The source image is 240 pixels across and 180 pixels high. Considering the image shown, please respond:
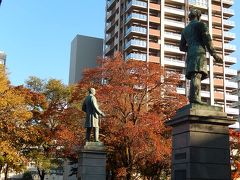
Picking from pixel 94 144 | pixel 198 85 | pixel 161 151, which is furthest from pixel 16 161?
pixel 198 85

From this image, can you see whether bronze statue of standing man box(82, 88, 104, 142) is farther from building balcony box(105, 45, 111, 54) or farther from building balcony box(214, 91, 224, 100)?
building balcony box(105, 45, 111, 54)

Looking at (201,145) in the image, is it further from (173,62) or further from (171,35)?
(171,35)

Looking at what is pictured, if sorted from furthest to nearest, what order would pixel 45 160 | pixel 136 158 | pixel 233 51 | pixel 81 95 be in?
pixel 233 51 → pixel 45 160 → pixel 81 95 → pixel 136 158

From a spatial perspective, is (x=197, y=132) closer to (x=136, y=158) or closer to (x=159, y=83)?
(x=136, y=158)

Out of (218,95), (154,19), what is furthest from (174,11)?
(218,95)

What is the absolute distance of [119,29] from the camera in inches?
2719

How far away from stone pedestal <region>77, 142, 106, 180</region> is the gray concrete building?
5897 centimetres

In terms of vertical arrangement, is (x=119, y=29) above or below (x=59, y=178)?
above

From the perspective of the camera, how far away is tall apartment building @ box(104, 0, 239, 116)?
2518 inches

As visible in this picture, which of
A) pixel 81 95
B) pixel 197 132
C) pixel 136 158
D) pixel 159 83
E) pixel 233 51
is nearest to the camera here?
pixel 197 132

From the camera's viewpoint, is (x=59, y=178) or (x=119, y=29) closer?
(x=119, y=29)

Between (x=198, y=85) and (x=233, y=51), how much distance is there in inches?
2440

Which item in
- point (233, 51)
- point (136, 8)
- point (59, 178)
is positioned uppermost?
point (136, 8)

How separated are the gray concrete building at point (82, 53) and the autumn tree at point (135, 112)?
46015 mm
